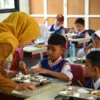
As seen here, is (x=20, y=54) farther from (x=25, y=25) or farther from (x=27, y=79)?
(x=25, y=25)

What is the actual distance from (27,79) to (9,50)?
0.52 metres

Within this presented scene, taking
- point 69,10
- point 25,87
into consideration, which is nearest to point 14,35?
point 25,87

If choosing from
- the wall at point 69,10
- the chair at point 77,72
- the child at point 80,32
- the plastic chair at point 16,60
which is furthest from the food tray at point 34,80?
the wall at point 69,10

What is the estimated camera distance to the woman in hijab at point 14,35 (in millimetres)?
1649

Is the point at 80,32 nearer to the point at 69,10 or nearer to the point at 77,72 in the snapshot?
the point at 69,10

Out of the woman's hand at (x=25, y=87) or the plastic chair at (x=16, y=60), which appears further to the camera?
the plastic chair at (x=16, y=60)

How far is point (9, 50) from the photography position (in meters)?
1.67

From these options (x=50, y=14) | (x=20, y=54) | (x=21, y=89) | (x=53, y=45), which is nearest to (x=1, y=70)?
(x=21, y=89)

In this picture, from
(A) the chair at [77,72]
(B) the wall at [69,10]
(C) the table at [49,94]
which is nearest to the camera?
(C) the table at [49,94]

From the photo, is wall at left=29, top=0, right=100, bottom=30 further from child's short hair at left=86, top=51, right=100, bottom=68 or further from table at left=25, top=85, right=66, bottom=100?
table at left=25, top=85, right=66, bottom=100

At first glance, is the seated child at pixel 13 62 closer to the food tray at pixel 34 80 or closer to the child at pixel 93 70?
the food tray at pixel 34 80

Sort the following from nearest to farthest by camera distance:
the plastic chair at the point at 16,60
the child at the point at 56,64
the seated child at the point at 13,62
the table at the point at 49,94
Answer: the table at the point at 49,94, the child at the point at 56,64, the seated child at the point at 13,62, the plastic chair at the point at 16,60

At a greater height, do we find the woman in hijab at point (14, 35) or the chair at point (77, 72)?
the woman in hijab at point (14, 35)

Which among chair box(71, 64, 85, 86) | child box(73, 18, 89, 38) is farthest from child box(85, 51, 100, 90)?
child box(73, 18, 89, 38)
